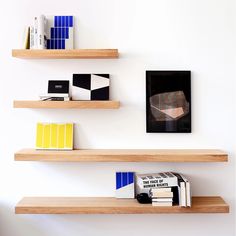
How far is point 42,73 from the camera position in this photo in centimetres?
230

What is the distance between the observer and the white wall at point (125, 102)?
2285 millimetres

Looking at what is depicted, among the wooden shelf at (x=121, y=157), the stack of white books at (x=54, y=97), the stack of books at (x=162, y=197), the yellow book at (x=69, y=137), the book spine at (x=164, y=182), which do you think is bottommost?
the stack of books at (x=162, y=197)

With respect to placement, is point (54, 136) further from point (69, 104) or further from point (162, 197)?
point (162, 197)

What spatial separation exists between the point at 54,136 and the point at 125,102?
529mm

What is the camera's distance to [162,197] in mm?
2117

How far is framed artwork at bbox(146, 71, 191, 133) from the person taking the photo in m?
2.27

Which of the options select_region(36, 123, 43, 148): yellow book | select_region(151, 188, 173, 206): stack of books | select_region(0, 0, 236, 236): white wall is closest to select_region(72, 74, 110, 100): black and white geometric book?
select_region(0, 0, 236, 236): white wall

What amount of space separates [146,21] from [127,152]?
90 cm

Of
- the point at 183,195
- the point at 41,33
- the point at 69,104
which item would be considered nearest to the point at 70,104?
the point at 69,104

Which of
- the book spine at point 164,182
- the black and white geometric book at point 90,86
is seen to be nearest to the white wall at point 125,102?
the black and white geometric book at point 90,86

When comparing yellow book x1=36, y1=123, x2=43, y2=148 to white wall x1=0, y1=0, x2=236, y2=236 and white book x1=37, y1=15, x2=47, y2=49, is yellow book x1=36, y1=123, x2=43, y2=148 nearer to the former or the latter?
white wall x1=0, y1=0, x2=236, y2=236

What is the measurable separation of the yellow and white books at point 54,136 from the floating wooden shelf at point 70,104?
180mm

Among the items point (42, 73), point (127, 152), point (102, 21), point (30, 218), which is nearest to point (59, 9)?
point (102, 21)

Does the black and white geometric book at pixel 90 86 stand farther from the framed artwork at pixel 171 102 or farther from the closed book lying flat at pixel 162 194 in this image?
the closed book lying flat at pixel 162 194
